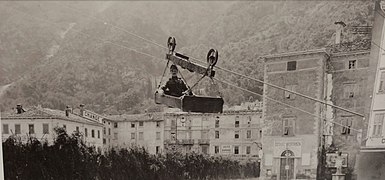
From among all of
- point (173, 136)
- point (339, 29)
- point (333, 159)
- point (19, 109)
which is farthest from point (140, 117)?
point (339, 29)

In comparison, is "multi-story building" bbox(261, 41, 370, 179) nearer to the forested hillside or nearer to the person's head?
the forested hillside

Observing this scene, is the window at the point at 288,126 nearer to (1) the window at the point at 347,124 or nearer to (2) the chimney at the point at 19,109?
(1) the window at the point at 347,124

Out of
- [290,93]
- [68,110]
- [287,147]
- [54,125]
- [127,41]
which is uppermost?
[127,41]

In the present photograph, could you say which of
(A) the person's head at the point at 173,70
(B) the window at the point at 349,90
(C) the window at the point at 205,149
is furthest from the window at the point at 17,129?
(B) the window at the point at 349,90

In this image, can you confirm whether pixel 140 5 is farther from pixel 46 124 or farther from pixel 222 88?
pixel 46 124

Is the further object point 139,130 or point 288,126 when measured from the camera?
point 139,130

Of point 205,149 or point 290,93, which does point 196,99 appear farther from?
point 290,93

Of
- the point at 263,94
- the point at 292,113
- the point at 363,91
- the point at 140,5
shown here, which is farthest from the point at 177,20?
the point at 363,91
